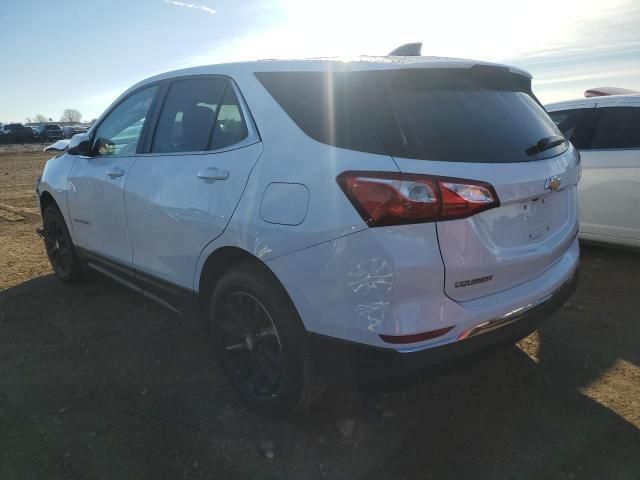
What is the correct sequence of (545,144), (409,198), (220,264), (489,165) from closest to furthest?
1. (409,198)
2. (489,165)
3. (545,144)
4. (220,264)

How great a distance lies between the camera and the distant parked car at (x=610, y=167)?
4.71m

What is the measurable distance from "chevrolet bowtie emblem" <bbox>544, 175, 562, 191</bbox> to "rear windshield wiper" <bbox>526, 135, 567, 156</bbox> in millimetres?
147

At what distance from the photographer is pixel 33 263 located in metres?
5.68

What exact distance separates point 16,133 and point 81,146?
41209mm

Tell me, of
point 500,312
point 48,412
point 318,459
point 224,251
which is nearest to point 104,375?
point 48,412

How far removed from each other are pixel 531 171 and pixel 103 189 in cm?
285

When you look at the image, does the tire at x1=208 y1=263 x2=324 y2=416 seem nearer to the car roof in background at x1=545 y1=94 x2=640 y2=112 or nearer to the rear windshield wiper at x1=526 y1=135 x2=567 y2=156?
the rear windshield wiper at x1=526 y1=135 x2=567 y2=156

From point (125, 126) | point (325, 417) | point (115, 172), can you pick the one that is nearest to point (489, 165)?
point (325, 417)

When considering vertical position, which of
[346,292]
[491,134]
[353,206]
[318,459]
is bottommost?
[318,459]

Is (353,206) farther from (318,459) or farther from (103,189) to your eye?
(103,189)

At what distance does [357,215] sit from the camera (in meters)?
2.01

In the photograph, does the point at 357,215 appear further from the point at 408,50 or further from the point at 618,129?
the point at 618,129

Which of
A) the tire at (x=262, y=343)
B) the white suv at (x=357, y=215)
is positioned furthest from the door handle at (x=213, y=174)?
the tire at (x=262, y=343)

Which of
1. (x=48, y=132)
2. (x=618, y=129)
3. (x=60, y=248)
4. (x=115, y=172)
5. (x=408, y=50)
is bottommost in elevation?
(x=48, y=132)
